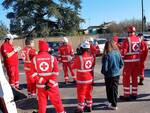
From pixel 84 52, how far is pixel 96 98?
2730 millimetres

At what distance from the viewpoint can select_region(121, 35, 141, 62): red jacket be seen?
465 inches

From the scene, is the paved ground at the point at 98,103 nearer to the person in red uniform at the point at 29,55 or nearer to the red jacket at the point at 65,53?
the person in red uniform at the point at 29,55

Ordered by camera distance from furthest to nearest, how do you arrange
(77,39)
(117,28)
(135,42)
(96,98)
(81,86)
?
1. (117,28)
2. (77,39)
3. (96,98)
4. (135,42)
5. (81,86)

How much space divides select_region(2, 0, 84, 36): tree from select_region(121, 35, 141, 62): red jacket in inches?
1803

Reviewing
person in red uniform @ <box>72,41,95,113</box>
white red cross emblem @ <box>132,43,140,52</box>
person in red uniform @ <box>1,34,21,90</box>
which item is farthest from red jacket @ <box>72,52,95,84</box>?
person in red uniform @ <box>1,34,21,90</box>

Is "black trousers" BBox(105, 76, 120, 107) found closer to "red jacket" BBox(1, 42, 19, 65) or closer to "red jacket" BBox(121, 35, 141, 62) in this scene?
"red jacket" BBox(121, 35, 141, 62)

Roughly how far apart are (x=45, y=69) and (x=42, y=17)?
5134 cm

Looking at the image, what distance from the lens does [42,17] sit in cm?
6003

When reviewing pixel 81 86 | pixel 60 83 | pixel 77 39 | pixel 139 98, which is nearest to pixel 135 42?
pixel 139 98

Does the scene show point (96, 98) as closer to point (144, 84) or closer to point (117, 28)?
point (144, 84)

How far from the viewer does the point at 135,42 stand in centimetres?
1185

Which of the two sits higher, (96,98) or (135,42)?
(135,42)

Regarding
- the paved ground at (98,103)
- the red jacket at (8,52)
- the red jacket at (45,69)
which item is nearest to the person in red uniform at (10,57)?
the red jacket at (8,52)

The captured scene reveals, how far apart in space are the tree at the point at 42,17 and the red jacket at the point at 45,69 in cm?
4829
